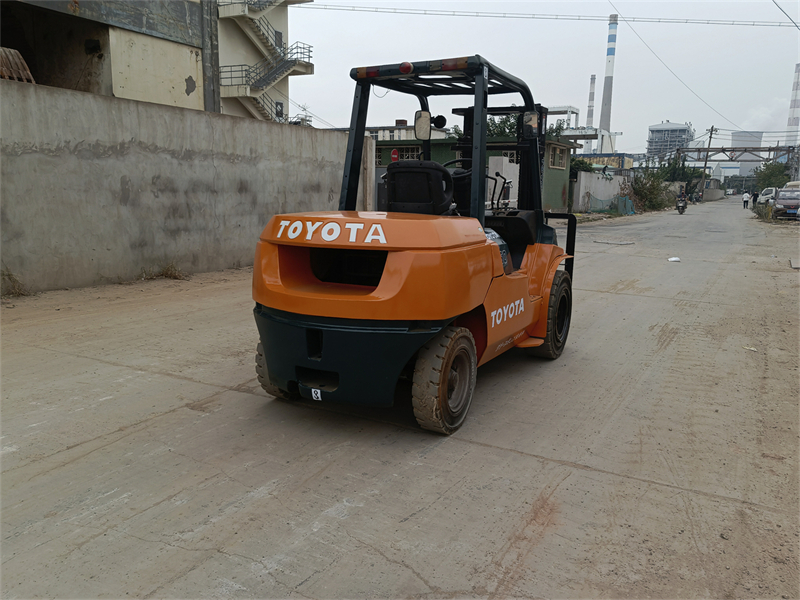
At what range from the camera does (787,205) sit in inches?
1233

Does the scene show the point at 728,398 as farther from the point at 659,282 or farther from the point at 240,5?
the point at 240,5

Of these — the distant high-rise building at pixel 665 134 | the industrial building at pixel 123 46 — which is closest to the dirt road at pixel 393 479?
the industrial building at pixel 123 46

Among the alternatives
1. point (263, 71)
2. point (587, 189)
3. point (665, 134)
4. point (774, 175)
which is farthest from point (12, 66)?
point (665, 134)

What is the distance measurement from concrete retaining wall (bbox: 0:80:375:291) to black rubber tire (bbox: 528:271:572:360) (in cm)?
647

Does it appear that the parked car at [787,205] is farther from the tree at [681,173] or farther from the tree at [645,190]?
the tree at [681,173]

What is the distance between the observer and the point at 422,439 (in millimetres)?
4102

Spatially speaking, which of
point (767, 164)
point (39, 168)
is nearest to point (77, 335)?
point (39, 168)

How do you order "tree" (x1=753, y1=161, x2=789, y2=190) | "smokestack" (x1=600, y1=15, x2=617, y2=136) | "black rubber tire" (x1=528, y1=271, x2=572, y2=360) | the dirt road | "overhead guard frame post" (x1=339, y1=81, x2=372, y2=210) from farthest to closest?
1. "smokestack" (x1=600, y1=15, x2=617, y2=136)
2. "tree" (x1=753, y1=161, x2=789, y2=190)
3. "black rubber tire" (x1=528, y1=271, x2=572, y2=360)
4. "overhead guard frame post" (x1=339, y1=81, x2=372, y2=210)
5. the dirt road

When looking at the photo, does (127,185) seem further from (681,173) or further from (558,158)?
(681,173)

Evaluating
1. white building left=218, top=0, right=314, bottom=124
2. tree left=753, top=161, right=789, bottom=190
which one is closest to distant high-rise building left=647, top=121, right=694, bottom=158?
tree left=753, top=161, right=789, bottom=190

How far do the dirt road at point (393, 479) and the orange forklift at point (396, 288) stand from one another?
0.41 meters

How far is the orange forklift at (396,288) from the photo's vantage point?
3.76 meters

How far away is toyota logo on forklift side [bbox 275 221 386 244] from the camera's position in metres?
3.76

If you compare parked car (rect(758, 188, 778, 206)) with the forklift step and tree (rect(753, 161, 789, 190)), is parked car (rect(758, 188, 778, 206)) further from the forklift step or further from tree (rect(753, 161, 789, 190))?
the forklift step
